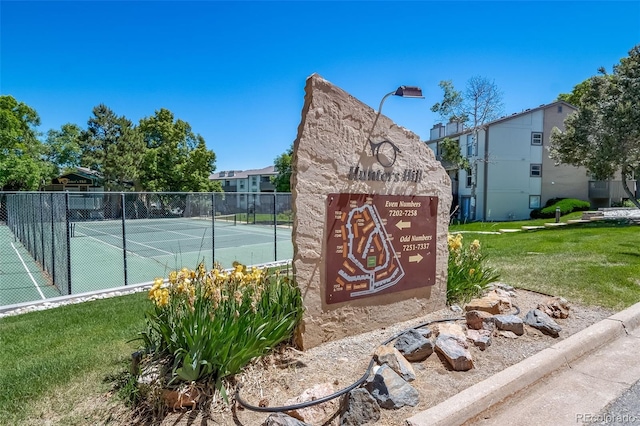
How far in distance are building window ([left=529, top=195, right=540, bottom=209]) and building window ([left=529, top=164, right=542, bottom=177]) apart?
1792 mm

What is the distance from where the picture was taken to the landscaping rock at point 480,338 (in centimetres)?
411

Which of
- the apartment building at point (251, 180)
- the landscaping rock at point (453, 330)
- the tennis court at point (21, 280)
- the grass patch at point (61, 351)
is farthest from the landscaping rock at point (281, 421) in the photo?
the apartment building at point (251, 180)

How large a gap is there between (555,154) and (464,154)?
10.3 metres

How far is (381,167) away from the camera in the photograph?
4680mm

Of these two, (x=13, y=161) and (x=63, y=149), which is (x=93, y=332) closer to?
(x=13, y=161)

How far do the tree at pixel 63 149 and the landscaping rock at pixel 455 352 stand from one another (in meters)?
50.0

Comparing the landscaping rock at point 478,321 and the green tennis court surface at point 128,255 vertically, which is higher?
the landscaping rock at point 478,321

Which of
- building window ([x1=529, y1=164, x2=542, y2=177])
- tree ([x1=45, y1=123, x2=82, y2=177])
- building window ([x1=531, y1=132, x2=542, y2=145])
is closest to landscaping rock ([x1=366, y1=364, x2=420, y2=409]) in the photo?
building window ([x1=529, y1=164, x2=542, y2=177])

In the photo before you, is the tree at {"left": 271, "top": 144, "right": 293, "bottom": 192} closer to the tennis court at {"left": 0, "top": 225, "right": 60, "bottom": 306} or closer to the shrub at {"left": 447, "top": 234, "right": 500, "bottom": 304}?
the tennis court at {"left": 0, "top": 225, "right": 60, "bottom": 306}

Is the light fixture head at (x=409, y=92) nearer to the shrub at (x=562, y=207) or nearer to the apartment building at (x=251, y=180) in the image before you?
the shrub at (x=562, y=207)

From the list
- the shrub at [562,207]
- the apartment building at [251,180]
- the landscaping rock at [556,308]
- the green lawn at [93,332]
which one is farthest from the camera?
the apartment building at [251,180]

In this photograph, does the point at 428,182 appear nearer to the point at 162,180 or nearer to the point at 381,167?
the point at 381,167

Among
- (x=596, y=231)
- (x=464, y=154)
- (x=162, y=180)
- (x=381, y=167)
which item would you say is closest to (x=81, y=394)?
(x=381, y=167)

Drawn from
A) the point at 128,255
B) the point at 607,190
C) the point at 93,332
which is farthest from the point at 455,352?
the point at 607,190
